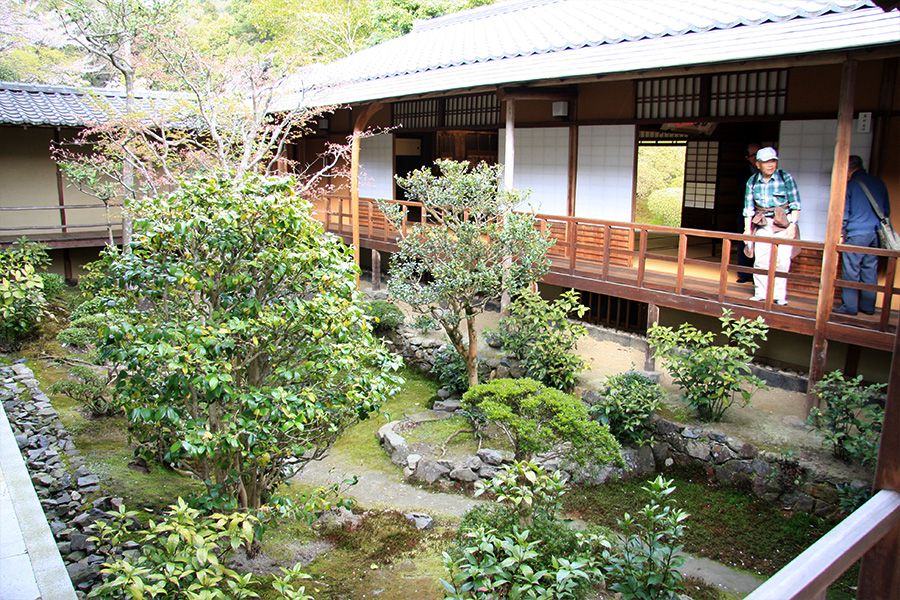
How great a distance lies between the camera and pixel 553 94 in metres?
10.5

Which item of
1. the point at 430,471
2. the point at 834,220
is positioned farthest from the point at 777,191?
the point at 430,471

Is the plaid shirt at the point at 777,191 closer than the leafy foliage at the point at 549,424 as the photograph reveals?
No

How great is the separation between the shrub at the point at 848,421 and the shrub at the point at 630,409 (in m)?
1.65

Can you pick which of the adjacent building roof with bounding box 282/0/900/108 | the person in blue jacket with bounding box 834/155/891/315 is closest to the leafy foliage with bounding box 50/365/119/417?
the adjacent building roof with bounding box 282/0/900/108

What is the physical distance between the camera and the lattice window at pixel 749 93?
842 cm

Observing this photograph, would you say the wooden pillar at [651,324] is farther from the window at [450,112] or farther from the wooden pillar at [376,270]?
the wooden pillar at [376,270]

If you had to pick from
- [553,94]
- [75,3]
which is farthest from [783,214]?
[75,3]

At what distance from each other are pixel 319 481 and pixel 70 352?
566cm

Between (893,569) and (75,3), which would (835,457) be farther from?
(75,3)

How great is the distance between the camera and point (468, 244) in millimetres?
8711

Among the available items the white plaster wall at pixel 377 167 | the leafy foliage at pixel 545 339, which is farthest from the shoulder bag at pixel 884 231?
the white plaster wall at pixel 377 167

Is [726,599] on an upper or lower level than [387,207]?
lower

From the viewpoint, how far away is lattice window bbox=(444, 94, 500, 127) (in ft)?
40.9

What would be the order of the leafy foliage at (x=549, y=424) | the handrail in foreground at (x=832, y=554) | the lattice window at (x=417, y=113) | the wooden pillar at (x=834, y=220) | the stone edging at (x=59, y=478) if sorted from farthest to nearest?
1. the lattice window at (x=417, y=113)
2. the wooden pillar at (x=834, y=220)
3. the leafy foliage at (x=549, y=424)
4. the stone edging at (x=59, y=478)
5. the handrail in foreground at (x=832, y=554)
